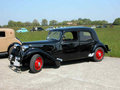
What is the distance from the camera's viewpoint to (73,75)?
489cm

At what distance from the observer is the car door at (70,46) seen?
5926 millimetres

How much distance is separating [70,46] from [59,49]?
536mm

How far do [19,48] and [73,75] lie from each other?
255cm

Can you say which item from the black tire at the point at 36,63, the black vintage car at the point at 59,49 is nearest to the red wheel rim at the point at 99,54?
the black vintage car at the point at 59,49

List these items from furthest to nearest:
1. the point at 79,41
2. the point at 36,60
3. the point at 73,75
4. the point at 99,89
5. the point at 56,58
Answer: the point at 79,41 < the point at 56,58 < the point at 36,60 < the point at 73,75 < the point at 99,89

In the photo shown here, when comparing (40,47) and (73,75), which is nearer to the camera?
(73,75)

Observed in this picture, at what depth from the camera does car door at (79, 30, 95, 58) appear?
6344 mm

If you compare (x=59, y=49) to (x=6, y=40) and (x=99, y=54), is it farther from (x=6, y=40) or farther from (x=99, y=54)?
(x=6, y=40)

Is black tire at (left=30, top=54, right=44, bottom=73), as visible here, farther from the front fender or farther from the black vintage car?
the front fender

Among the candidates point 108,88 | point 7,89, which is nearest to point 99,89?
point 108,88

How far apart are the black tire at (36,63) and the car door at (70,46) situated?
42.4 inches

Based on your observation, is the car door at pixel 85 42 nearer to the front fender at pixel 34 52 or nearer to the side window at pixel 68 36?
the side window at pixel 68 36

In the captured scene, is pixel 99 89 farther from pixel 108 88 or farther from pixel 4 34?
pixel 4 34

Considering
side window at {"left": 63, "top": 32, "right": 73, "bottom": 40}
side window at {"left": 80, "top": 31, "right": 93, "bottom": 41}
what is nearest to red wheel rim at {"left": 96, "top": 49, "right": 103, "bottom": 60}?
side window at {"left": 80, "top": 31, "right": 93, "bottom": 41}
